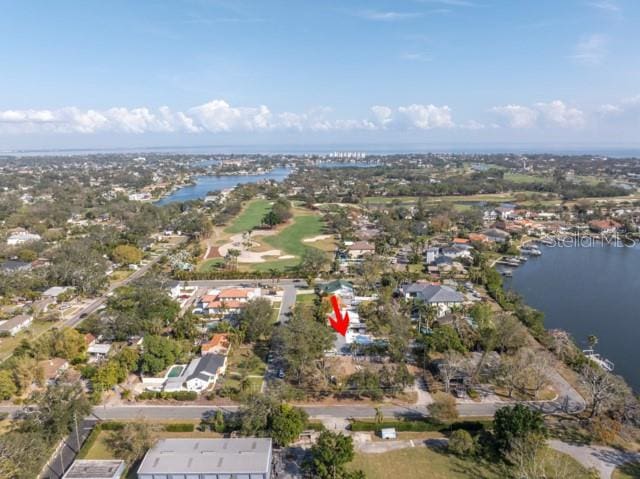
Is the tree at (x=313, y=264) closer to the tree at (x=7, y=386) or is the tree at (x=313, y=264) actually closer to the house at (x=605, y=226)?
the tree at (x=7, y=386)

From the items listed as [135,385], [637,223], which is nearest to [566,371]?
[135,385]

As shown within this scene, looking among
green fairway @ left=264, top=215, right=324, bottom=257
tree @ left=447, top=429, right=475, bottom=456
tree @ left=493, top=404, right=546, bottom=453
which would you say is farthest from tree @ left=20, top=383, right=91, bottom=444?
green fairway @ left=264, top=215, right=324, bottom=257

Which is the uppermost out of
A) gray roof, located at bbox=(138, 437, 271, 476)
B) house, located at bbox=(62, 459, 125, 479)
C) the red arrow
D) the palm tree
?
the red arrow

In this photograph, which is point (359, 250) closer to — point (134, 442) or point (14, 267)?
point (134, 442)

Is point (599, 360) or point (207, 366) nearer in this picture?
point (207, 366)

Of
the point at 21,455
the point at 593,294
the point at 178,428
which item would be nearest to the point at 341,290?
the point at 178,428

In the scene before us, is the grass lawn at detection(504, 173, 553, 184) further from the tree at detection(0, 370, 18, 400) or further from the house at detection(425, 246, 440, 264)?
the tree at detection(0, 370, 18, 400)
